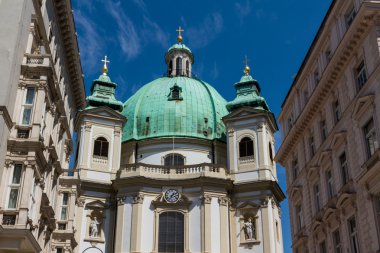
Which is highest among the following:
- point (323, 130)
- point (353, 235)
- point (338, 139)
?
point (323, 130)

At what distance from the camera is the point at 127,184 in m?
50.8

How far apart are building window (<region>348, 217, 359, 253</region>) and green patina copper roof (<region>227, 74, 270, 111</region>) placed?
1306 inches

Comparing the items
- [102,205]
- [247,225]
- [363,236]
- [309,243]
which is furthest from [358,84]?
[102,205]

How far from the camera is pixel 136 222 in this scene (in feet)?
160

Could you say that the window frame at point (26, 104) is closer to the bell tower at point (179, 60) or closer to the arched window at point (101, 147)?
the arched window at point (101, 147)

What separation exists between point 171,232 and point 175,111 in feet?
54.0

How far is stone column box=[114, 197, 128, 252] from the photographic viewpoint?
48.1 metres

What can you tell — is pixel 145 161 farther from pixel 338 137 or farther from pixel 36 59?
pixel 338 137

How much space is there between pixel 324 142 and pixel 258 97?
98.4 ft

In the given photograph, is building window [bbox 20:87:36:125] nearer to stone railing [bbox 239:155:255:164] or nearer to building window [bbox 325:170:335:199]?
building window [bbox 325:170:335:199]

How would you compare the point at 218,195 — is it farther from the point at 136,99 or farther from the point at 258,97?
the point at 136,99

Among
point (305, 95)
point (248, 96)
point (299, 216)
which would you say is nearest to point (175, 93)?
point (248, 96)

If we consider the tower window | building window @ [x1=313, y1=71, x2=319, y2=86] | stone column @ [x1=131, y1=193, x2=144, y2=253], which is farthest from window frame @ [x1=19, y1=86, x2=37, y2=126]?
the tower window

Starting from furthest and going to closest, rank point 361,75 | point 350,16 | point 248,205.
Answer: point 248,205, point 350,16, point 361,75
